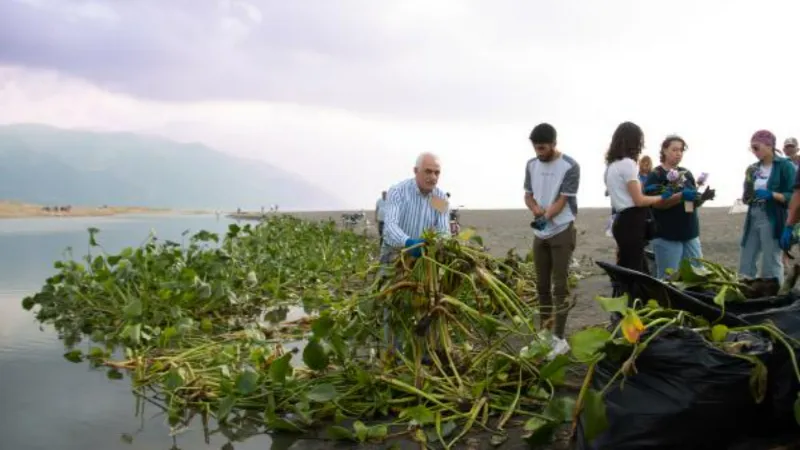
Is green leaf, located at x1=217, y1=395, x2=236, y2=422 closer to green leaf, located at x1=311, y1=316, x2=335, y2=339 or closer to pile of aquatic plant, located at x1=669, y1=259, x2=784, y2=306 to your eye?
green leaf, located at x1=311, y1=316, x2=335, y2=339

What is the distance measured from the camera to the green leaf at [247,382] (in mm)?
3094

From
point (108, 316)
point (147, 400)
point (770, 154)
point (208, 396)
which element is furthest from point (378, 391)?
point (108, 316)

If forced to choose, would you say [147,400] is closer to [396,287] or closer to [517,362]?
[396,287]

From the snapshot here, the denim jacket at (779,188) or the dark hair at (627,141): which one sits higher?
the dark hair at (627,141)

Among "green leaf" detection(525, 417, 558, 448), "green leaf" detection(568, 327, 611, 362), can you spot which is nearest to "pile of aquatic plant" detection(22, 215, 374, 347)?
"green leaf" detection(525, 417, 558, 448)

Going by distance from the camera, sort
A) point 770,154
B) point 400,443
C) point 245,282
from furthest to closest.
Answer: point 245,282, point 770,154, point 400,443

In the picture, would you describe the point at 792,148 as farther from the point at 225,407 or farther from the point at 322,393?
the point at 225,407

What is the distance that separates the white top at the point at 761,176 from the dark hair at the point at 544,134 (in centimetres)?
163

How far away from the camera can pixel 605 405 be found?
2156 mm

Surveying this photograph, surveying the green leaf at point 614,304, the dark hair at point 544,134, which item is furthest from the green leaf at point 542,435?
the dark hair at point 544,134

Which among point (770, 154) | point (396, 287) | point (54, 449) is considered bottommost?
point (54, 449)

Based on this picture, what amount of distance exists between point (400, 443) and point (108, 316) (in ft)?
13.6

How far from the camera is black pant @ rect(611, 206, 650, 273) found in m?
3.82

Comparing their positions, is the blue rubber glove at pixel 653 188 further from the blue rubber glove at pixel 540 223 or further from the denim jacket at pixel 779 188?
the blue rubber glove at pixel 540 223
